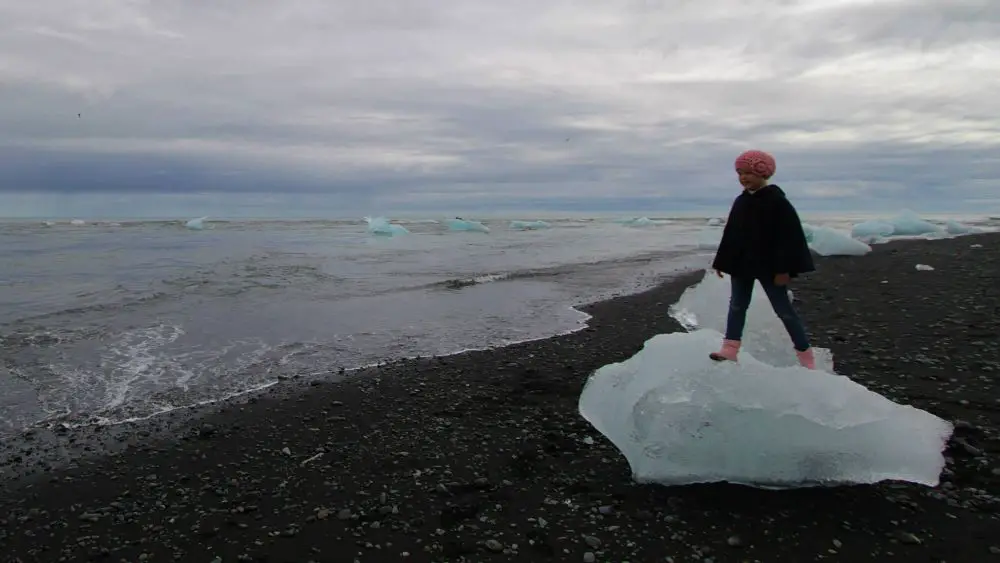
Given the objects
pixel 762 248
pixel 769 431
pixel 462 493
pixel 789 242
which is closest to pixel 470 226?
pixel 762 248

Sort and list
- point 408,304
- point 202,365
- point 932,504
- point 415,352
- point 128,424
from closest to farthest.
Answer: point 932,504 → point 128,424 → point 202,365 → point 415,352 → point 408,304

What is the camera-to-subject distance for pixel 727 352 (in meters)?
5.21

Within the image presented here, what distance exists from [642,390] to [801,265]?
1836 millimetres

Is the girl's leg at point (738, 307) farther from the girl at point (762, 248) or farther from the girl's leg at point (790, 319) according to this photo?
the girl's leg at point (790, 319)

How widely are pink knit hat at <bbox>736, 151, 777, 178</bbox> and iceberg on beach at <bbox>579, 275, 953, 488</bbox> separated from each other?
177cm

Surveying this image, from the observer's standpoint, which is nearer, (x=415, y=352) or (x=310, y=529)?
(x=310, y=529)

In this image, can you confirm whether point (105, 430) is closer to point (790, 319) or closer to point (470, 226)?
point (790, 319)

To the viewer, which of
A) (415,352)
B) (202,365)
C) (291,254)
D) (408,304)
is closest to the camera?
(202,365)

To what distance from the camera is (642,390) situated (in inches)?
186

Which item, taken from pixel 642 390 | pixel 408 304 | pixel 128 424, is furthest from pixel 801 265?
pixel 408 304

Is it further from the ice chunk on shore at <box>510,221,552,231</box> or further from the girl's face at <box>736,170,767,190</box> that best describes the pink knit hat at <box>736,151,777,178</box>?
the ice chunk on shore at <box>510,221,552,231</box>

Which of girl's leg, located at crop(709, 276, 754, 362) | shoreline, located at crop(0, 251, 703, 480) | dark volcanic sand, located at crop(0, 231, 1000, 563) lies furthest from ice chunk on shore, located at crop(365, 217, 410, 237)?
girl's leg, located at crop(709, 276, 754, 362)

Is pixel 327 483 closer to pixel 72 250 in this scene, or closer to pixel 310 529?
pixel 310 529

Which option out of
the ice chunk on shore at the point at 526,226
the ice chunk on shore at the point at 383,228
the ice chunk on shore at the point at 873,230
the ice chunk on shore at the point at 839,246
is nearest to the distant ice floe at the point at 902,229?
the ice chunk on shore at the point at 873,230
